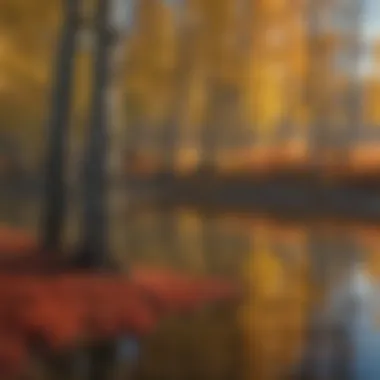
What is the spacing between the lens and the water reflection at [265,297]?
7.97ft

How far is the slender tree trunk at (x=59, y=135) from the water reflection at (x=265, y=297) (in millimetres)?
100

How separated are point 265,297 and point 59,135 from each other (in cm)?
117

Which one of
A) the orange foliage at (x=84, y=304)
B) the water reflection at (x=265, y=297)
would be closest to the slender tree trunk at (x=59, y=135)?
the water reflection at (x=265, y=297)

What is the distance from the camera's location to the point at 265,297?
11.1ft

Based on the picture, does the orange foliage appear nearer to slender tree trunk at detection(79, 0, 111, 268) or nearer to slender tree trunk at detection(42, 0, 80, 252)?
slender tree trunk at detection(79, 0, 111, 268)

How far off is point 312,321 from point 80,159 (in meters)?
1.32

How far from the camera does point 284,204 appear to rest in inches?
193

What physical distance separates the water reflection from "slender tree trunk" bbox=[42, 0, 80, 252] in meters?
0.10

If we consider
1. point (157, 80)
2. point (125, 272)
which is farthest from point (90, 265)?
point (157, 80)

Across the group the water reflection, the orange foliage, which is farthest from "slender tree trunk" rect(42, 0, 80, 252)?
the orange foliage

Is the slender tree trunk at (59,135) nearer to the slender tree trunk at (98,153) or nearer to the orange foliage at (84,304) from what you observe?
the slender tree trunk at (98,153)

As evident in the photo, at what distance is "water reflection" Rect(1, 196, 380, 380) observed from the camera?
2.43m

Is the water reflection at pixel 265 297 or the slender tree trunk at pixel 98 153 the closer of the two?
the water reflection at pixel 265 297

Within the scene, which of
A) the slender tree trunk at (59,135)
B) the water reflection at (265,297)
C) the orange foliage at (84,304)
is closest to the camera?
the water reflection at (265,297)
